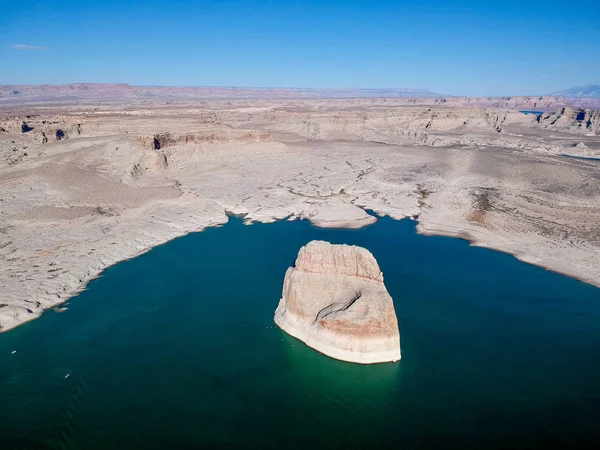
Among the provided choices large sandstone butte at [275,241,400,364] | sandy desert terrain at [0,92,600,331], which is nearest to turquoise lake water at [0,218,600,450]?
large sandstone butte at [275,241,400,364]

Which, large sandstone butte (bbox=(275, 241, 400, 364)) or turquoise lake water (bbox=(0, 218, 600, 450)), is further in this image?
large sandstone butte (bbox=(275, 241, 400, 364))

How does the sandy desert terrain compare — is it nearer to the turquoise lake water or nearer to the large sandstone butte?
the turquoise lake water

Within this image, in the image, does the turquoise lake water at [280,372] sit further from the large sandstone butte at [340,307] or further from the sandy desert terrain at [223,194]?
the sandy desert terrain at [223,194]

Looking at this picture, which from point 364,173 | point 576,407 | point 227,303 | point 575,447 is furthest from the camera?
point 364,173

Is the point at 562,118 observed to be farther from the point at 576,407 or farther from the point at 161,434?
the point at 161,434

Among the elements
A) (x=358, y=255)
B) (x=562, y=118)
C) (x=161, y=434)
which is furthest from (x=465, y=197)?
(x=562, y=118)

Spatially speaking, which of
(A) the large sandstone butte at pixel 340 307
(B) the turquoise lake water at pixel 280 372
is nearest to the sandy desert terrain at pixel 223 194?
(B) the turquoise lake water at pixel 280 372
